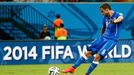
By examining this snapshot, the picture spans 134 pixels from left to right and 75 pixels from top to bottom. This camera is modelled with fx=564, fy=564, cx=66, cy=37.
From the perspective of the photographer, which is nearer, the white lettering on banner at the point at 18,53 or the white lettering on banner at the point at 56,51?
the white lettering on banner at the point at 18,53

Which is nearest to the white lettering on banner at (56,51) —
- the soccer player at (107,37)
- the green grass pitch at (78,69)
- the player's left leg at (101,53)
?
the green grass pitch at (78,69)

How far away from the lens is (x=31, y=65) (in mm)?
21125

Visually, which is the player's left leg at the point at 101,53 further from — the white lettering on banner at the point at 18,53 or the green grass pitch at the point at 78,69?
the white lettering on banner at the point at 18,53

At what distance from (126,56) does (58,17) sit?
5425 millimetres

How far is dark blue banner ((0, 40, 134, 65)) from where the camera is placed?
→ 21156 millimetres

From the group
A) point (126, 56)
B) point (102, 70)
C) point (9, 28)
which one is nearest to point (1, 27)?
point (9, 28)

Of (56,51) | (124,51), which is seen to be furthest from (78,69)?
(124,51)

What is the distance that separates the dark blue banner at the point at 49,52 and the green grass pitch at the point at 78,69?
0.47 meters

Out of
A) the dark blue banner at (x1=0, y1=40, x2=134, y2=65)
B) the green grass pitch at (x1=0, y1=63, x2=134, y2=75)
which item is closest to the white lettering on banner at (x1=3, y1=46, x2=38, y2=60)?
the dark blue banner at (x1=0, y1=40, x2=134, y2=65)

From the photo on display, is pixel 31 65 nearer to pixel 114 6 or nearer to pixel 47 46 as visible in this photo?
pixel 47 46

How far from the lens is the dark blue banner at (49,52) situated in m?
21.2

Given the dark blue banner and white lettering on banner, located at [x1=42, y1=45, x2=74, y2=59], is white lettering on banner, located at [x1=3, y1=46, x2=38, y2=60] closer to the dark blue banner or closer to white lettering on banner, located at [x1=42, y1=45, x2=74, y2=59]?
the dark blue banner

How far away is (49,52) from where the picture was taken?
70.4ft

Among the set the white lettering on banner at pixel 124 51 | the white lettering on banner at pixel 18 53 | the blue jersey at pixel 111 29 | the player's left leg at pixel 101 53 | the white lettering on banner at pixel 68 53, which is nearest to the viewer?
the player's left leg at pixel 101 53
